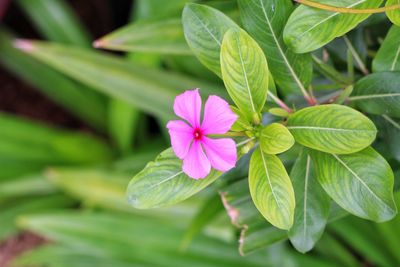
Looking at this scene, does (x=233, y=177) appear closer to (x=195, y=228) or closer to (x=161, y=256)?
(x=195, y=228)

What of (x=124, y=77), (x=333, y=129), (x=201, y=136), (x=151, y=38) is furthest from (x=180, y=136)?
(x=124, y=77)

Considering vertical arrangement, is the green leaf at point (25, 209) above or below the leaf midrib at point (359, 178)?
above

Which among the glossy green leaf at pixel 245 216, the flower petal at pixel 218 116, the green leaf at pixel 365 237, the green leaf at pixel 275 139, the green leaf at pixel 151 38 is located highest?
the green leaf at pixel 151 38

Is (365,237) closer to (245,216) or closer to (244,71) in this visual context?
(245,216)

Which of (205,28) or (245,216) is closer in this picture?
(205,28)

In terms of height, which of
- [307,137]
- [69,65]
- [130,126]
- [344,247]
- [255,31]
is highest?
[69,65]

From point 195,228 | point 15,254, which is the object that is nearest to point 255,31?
point 195,228

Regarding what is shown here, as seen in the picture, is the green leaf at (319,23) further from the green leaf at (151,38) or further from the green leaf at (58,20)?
the green leaf at (58,20)

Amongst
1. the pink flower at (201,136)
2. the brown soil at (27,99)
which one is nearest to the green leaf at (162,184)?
the pink flower at (201,136)
